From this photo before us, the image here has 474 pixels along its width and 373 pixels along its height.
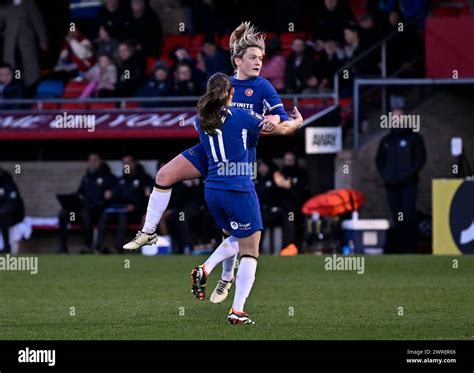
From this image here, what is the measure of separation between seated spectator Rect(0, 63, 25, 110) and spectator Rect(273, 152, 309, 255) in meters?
6.12

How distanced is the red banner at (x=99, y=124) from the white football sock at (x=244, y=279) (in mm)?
13096

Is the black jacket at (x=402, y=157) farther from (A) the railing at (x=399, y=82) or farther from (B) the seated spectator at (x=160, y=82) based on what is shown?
(B) the seated spectator at (x=160, y=82)

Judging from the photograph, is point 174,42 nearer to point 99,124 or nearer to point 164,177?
point 99,124

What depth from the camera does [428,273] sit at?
62.3 ft

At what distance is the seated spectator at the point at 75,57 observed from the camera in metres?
30.0

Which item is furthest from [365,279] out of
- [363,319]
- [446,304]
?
[363,319]

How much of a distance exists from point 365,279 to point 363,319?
5090 millimetres

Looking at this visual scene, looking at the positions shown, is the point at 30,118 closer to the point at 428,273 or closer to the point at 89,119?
the point at 89,119

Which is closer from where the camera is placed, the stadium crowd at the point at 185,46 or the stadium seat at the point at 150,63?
the stadium crowd at the point at 185,46

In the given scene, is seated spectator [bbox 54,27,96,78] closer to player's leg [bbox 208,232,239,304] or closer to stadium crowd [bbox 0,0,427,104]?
stadium crowd [bbox 0,0,427,104]
